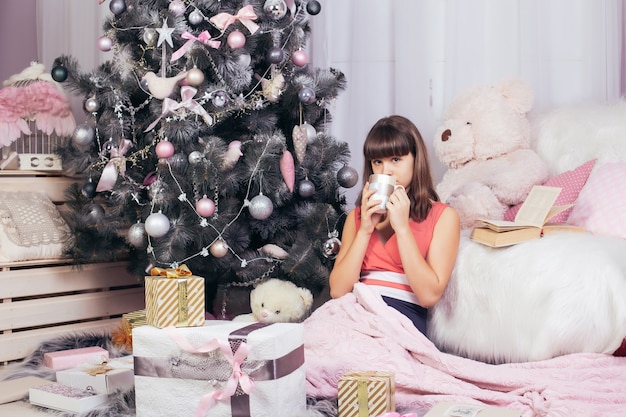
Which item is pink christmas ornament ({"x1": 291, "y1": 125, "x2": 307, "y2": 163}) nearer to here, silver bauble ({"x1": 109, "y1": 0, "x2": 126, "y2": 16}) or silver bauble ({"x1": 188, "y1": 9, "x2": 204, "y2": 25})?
silver bauble ({"x1": 188, "y1": 9, "x2": 204, "y2": 25})

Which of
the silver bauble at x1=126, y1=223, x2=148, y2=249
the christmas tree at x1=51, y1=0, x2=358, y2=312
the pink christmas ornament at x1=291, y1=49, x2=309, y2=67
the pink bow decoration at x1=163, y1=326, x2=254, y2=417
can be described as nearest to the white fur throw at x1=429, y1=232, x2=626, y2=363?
the christmas tree at x1=51, y1=0, x2=358, y2=312

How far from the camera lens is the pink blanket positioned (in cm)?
156

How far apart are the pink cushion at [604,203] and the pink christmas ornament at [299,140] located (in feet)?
2.45

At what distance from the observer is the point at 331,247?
2240mm

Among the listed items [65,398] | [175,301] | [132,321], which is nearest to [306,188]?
[132,321]

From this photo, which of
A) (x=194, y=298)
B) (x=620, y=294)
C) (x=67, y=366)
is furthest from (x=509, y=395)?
(x=67, y=366)

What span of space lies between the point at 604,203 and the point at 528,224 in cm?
21

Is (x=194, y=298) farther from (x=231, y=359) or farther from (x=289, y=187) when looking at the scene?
(x=289, y=187)

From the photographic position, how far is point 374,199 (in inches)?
74.1

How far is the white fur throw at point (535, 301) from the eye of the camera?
1624 mm

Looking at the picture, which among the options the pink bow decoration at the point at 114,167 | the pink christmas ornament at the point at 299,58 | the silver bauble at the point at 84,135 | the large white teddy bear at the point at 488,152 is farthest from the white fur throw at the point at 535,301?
the silver bauble at the point at 84,135

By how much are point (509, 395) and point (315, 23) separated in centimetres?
178

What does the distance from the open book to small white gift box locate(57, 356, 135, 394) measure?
899mm

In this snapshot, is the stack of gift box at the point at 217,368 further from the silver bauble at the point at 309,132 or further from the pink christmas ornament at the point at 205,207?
the silver bauble at the point at 309,132
